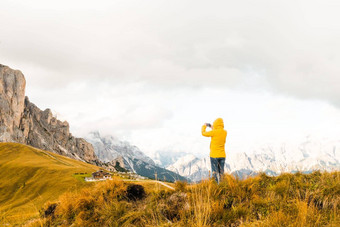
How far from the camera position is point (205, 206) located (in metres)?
5.57

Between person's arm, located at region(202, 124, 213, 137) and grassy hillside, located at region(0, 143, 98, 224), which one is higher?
person's arm, located at region(202, 124, 213, 137)

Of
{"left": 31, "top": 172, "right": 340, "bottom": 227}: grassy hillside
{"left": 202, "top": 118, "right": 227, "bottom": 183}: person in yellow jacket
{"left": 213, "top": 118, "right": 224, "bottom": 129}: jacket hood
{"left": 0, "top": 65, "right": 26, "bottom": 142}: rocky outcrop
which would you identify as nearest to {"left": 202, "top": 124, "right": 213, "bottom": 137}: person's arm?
{"left": 202, "top": 118, "right": 227, "bottom": 183}: person in yellow jacket

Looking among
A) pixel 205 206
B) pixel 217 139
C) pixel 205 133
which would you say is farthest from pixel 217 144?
pixel 205 206

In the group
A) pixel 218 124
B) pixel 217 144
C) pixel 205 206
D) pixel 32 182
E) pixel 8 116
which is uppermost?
pixel 8 116

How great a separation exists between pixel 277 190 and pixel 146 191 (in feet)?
16.2

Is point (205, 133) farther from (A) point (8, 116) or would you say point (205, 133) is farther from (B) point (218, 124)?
(A) point (8, 116)

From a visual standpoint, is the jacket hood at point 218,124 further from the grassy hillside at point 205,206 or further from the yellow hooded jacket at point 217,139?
the grassy hillside at point 205,206

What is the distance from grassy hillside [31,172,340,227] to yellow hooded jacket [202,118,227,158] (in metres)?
2.57

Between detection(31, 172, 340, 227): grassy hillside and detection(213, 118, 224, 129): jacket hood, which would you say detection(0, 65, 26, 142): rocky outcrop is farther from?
detection(213, 118, 224, 129): jacket hood

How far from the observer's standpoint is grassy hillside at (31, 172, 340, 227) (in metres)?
5.13

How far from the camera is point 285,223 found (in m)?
4.52

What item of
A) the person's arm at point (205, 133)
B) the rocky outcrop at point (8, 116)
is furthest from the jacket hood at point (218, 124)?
the rocky outcrop at point (8, 116)

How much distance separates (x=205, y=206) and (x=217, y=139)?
5881mm

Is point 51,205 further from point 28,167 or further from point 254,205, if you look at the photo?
point 28,167
